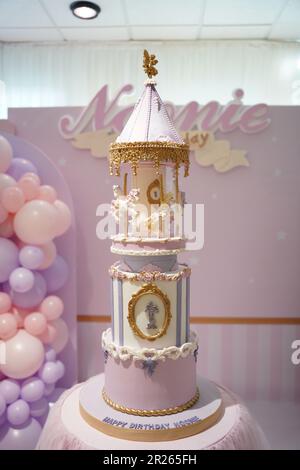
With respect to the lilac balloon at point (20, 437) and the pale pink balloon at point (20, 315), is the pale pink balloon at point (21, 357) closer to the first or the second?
the pale pink balloon at point (20, 315)

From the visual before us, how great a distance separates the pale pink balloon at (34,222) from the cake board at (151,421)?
4.90 ft

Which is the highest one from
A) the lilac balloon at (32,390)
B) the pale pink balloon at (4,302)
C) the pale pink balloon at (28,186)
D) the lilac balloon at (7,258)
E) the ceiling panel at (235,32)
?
the ceiling panel at (235,32)

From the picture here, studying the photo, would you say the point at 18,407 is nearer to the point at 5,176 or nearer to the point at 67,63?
the point at 5,176

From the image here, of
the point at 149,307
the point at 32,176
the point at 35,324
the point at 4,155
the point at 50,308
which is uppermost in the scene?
the point at 4,155

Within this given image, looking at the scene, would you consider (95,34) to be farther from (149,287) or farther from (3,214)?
(149,287)

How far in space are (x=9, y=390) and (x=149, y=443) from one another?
1.69 m

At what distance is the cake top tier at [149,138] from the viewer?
235cm

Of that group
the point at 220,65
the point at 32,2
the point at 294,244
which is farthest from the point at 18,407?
the point at 220,65

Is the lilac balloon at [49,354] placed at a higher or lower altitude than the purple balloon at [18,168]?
lower

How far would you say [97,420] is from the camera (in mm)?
2354

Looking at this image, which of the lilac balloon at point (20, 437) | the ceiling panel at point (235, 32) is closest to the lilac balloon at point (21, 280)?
the lilac balloon at point (20, 437)

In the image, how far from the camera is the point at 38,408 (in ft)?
A: 11.6

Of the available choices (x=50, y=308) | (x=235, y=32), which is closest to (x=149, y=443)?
(x=50, y=308)

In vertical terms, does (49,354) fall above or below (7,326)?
below
